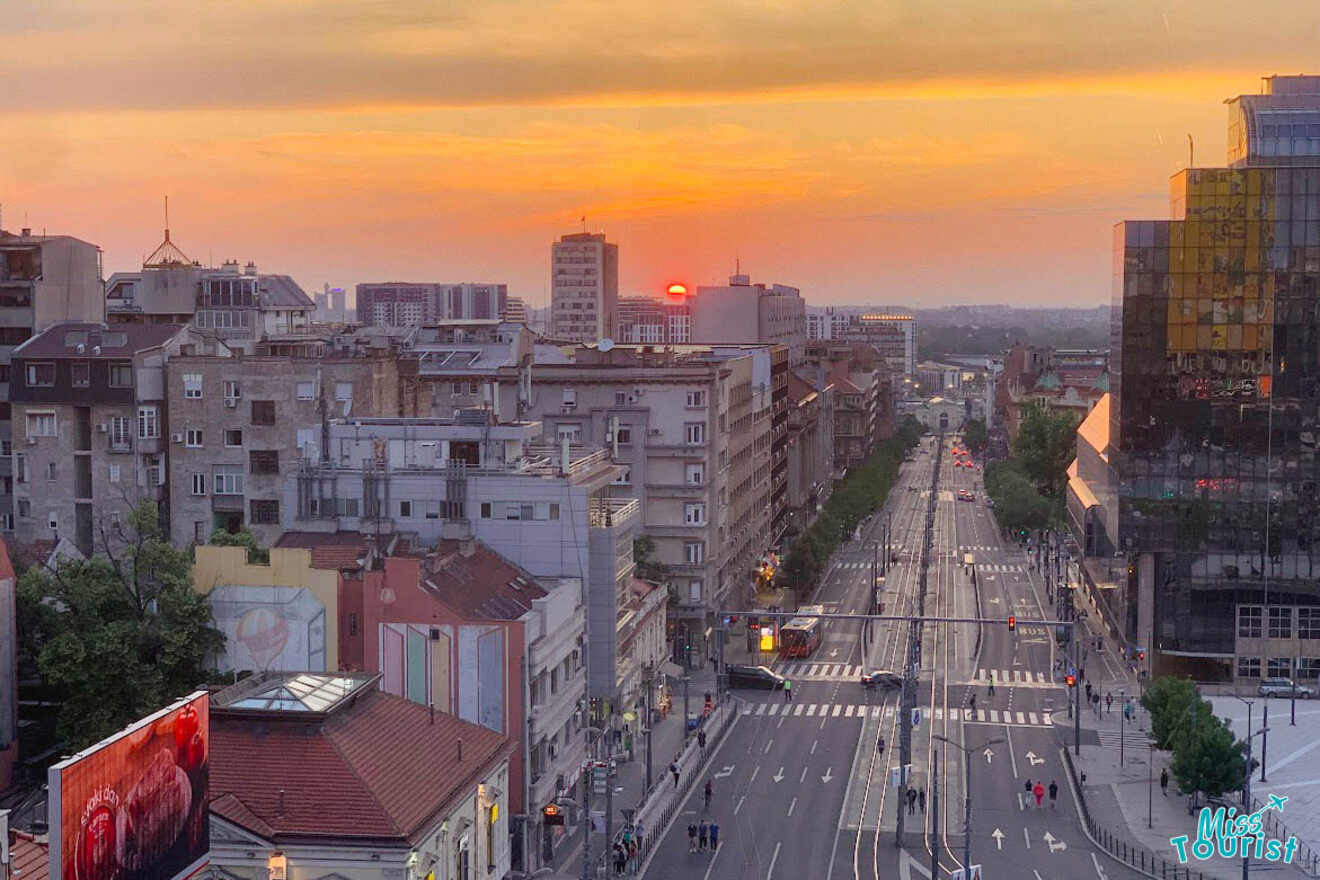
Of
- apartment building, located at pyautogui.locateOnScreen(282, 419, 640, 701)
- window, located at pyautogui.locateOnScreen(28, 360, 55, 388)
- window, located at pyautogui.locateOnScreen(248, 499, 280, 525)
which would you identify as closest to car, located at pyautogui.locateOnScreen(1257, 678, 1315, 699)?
apartment building, located at pyautogui.locateOnScreen(282, 419, 640, 701)

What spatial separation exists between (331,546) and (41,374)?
31.5 metres

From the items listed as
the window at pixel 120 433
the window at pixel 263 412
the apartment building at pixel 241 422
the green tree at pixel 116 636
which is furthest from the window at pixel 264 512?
the green tree at pixel 116 636

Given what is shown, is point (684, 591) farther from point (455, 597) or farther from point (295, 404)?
point (455, 597)

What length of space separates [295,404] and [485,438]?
56.2ft

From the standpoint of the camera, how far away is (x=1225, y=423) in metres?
102

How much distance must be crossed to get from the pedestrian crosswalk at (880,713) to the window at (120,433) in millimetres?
35715

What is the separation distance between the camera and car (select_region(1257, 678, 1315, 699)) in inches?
3841

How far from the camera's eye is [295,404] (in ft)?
299

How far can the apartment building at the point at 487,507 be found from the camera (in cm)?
7431

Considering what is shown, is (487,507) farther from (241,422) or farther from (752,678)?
(752,678)

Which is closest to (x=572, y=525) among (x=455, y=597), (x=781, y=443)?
(x=455, y=597)

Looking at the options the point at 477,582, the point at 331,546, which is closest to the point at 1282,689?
the point at 477,582

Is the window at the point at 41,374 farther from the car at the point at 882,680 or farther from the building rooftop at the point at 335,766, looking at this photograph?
the building rooftop at the point at 335,766

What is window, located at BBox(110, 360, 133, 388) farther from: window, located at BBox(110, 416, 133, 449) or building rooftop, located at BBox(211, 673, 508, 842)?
building rooftop, located at BBox(211, 673, 508, 842)
